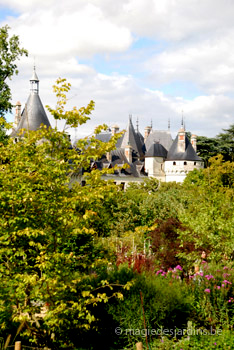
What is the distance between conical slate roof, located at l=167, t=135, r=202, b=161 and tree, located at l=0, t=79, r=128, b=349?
2196 inches

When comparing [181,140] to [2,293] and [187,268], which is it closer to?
[187,268]

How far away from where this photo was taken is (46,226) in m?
6.43

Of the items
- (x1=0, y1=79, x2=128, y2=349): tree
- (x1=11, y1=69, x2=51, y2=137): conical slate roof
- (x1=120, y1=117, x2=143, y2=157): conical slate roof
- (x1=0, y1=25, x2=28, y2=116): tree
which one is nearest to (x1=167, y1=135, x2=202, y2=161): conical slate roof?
(x1=120, y1=117, x2=143, y2=157): conical slate roof

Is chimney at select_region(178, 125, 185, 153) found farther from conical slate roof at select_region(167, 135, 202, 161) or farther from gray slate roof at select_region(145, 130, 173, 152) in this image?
gray slate roof at select_region(145, 130, 173, 152)

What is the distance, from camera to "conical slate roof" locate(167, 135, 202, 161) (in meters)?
61.8

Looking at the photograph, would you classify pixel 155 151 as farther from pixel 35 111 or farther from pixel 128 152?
pixel 35 111

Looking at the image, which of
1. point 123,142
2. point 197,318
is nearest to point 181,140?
point 123,142

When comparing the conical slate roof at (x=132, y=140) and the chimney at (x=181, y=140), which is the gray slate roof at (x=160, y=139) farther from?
the chimney at (x=181, y=140)

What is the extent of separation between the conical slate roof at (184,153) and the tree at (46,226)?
55.8m

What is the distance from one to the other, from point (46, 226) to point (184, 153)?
5705 cm

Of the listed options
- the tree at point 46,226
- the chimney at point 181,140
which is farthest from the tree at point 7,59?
the chimney at point 181,140

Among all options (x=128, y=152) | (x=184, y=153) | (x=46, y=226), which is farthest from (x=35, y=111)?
(x=46, y=226)

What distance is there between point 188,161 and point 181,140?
334cm

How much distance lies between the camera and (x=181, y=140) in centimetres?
6281
